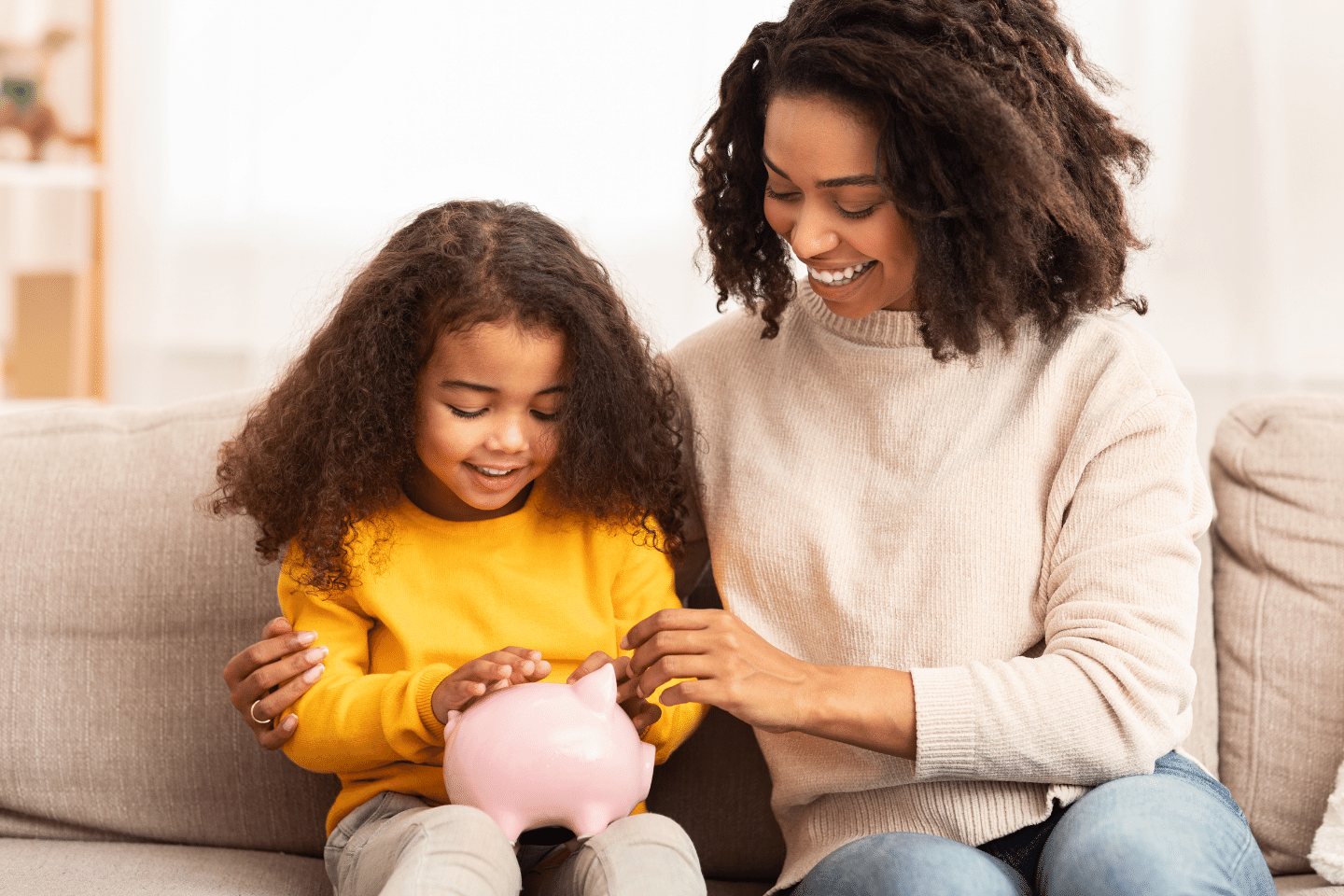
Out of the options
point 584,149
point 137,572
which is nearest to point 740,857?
point 137,572

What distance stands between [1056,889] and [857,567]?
371mm

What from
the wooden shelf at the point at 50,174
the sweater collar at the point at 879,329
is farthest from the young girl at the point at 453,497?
the wooden shelf at the point at 50,174

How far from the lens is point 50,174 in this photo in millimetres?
2553

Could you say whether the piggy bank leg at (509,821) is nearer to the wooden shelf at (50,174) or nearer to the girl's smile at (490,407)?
the girl's smile at (490,407)

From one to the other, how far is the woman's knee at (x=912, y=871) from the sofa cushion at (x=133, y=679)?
2.24 ft

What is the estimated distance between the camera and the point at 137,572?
150 cm

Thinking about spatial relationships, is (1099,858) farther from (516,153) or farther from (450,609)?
(516,153)

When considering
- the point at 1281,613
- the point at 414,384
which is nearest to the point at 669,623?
the point at 414,384

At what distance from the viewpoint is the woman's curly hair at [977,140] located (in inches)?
45.4

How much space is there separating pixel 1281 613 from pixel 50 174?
8.15 feet

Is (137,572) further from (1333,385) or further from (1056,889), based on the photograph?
(1333,385)

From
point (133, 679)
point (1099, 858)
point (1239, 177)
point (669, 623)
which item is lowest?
point (133, 679)

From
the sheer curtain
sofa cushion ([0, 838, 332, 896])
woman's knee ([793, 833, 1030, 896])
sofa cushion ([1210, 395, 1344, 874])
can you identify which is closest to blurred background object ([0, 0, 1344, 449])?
the sheer curtain

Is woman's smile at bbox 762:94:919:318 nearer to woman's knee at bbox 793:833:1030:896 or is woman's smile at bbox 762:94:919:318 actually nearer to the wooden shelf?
woman's knee at bbox 793:833:1030:896
